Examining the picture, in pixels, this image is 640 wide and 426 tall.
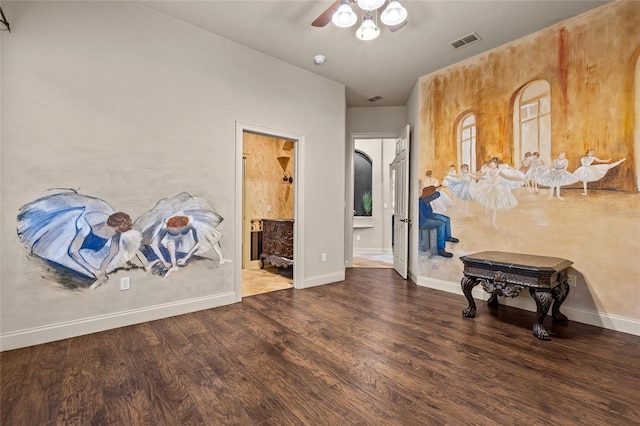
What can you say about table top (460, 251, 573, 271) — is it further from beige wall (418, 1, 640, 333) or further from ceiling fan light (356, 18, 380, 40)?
ceiling fan light (356, 18, 380, 40)

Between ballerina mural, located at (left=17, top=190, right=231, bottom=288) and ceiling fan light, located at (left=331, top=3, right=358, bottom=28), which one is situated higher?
ceiling fan light, located at (left=331, top=3, right=358, bottom=28)

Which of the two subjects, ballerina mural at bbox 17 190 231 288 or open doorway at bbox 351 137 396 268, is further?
open doorway at bbox 351 137 396 268

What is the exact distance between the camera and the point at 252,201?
5.86 metres

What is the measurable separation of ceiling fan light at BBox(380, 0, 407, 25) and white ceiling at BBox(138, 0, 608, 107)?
2.42 ft

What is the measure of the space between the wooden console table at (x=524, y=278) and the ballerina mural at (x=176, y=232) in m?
2.79

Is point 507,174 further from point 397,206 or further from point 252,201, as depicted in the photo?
point 252,201

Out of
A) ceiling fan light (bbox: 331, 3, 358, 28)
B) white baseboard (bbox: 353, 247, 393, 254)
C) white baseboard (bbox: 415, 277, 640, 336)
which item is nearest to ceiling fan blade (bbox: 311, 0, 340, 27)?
ceiling fan light (bbox: 331, 3, 358, 28)

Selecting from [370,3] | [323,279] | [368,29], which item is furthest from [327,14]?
[323,279]

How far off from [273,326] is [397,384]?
4.42ft

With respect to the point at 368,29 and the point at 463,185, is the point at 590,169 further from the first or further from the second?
the point at 368,29

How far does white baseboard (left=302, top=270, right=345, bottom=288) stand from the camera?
4382 millimetres

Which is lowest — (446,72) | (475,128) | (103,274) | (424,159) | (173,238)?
(103,274)

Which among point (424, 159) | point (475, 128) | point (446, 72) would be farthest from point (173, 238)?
point (446, 72)

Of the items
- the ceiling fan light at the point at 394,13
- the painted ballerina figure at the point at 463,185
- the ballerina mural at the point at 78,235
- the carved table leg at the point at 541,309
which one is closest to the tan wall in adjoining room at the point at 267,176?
the ballerina mural at the point at 78,235
